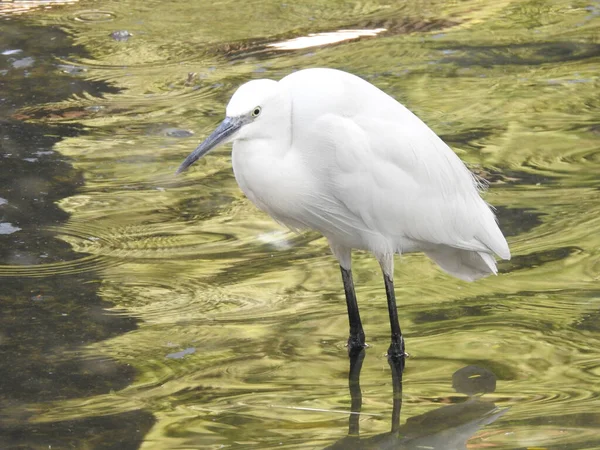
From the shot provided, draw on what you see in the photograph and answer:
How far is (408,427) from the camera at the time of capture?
3.53 m

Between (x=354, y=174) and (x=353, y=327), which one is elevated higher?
(x=354, y=174)

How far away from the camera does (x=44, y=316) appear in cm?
438

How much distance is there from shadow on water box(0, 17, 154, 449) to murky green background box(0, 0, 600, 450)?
1 centimetres

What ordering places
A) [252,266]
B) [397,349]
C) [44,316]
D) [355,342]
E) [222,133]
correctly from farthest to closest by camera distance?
[252,266] → [44,316] → [355,342] → [397,349] → [222,133]

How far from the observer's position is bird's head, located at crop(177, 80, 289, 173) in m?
3.54

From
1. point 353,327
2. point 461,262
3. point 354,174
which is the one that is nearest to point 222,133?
point 354,174

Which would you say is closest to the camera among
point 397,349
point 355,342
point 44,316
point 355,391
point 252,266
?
point 355,391

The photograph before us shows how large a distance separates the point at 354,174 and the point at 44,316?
57.9 inches

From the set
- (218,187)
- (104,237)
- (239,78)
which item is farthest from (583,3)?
(104,237)

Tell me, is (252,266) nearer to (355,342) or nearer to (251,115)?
(355,342)

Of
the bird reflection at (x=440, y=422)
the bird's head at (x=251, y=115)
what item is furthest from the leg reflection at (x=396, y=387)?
the bird's head at (x=251, y=115)

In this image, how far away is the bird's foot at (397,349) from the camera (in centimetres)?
407

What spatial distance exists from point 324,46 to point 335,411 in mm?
5007

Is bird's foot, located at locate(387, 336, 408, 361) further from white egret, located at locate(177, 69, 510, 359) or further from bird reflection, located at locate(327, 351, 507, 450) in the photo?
bird reflection, located at locate(327, 351, 507, 450)
